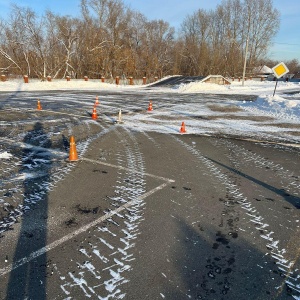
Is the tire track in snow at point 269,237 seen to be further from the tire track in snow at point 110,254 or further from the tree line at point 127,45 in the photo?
Result: the tree line at point 127,45

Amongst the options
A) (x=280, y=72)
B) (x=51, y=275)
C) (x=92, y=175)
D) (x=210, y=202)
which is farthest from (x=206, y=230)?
(x=280, y=72)

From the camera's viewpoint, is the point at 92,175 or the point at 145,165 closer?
the point at 92,175

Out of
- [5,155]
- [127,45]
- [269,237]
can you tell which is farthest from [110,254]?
[127,45]

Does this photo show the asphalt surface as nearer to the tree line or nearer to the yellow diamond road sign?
the yellow diamond road sign

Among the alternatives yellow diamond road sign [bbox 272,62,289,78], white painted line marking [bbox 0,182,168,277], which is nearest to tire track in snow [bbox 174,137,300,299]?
white painted line marking [bbox 0,182,168,277]

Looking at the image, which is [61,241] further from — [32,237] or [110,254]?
[110,254]

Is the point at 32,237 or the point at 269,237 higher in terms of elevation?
the point at 269,237

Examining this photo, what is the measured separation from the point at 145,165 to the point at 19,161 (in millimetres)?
2937

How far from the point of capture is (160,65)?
179 feet

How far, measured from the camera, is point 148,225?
3459 millimetres

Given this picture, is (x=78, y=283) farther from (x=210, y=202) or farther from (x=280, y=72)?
(x=280, y=72)

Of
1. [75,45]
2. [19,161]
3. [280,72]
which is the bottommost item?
[19,161]

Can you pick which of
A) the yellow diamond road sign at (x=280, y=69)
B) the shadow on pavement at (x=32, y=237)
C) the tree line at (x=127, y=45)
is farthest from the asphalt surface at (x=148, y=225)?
the tree line at (x=127, y=45)

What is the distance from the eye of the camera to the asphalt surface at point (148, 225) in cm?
249
